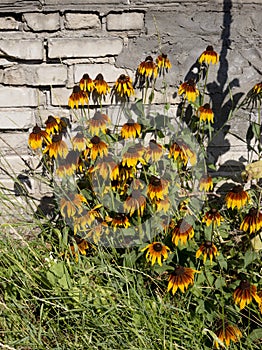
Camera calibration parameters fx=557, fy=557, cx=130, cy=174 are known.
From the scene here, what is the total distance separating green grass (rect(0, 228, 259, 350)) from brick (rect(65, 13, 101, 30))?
1.06m

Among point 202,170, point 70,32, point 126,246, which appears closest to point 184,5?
point 70,32

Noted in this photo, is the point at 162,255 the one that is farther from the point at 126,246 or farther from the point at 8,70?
the point at 8,70

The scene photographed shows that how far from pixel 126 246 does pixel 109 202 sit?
0.78ft

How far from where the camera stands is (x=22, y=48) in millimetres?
2715

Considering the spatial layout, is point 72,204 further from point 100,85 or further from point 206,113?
point 206,113

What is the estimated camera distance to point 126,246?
2.43 metres

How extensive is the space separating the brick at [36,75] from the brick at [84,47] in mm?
70

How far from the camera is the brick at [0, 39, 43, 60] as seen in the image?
2.71 m

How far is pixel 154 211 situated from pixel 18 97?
955 mm

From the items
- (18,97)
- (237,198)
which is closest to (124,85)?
(18,97)

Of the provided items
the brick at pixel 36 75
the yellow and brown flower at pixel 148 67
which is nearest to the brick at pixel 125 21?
the yellow and brown flower at pixel 148 67

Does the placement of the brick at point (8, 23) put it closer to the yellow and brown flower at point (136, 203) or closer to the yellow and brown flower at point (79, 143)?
the yellow and brown flower at point (79, 143)

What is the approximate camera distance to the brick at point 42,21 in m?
2.67

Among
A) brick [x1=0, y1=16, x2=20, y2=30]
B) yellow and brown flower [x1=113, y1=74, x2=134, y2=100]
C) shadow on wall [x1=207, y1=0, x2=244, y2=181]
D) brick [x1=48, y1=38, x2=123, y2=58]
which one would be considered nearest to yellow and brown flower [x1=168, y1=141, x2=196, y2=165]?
shadow on wall [x1=207, y1=0, x2=244, y2=181]
